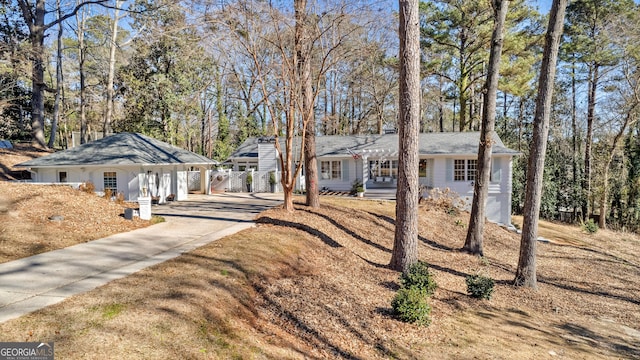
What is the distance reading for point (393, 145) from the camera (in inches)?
920

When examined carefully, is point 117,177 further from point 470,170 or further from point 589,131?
point 589,131

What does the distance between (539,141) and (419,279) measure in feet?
15.6

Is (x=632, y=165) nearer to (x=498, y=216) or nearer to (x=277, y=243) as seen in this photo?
(x=498, y=216)

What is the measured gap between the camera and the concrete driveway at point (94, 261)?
16.0ft

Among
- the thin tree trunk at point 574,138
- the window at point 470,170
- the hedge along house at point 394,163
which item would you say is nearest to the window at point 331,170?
the hedge along house at point 394,163

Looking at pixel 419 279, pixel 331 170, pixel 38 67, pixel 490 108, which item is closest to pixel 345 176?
pixel 331 170

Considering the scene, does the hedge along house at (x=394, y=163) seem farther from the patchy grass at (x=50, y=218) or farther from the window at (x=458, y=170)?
the patchy grass at (x=50, y=218)

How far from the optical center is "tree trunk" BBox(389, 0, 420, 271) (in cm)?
791

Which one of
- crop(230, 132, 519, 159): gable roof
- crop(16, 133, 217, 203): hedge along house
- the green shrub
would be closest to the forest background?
crop(230, 132, 519, 159): gable roof

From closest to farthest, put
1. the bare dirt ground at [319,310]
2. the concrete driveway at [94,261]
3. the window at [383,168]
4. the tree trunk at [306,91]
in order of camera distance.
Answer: the bare dirt ground at [319,310]
the concrete driveway at [94,261]
the tree trunk at [306,91]
the window at [383,168]

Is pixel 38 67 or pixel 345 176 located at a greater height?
pixel 38 67

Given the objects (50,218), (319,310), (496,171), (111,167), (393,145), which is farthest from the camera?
(393,145)

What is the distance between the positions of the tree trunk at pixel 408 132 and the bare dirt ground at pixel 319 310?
0.94 m

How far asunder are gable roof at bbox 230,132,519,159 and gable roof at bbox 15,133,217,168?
8200 millimetres
